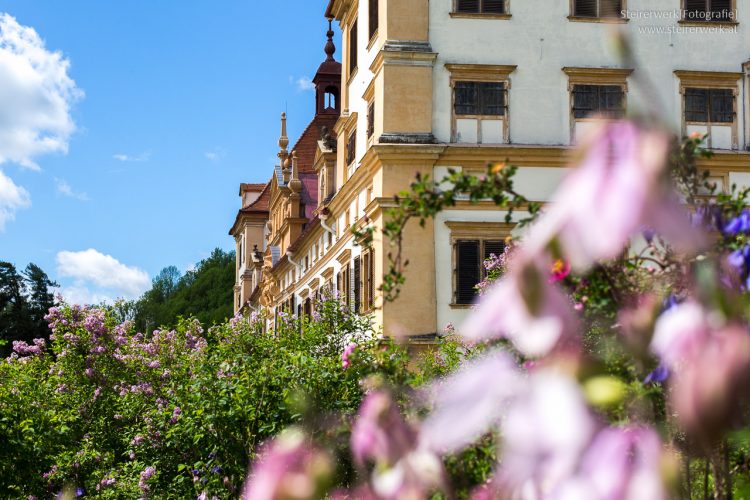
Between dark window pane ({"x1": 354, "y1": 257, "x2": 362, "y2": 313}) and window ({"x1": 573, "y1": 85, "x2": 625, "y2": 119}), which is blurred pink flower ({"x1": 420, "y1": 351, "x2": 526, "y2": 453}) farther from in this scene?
dark window pane ({"x1": 354, "y1": 257, "x2": 362, "y2": 313})

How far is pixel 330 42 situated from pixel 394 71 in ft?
109

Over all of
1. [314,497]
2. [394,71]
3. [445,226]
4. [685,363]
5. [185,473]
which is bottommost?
[185,473]

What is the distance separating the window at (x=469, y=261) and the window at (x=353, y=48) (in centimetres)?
770

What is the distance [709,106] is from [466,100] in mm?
6000

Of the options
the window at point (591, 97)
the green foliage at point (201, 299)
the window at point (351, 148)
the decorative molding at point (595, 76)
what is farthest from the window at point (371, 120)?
the green foliage at point (201, 299)

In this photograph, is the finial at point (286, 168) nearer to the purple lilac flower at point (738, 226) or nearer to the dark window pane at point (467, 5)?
the dark window pane at point (467, 5)

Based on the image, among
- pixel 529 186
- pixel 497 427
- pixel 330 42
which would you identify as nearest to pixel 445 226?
pixel 529 186

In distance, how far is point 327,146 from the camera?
35.7 metres

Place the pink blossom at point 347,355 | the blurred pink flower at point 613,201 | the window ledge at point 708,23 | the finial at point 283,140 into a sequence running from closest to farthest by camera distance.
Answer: the blurred pink flower at point 613,201 < the pink blossom at point 347,355 < the window ledge at point 708,23 < the finial at point 283,140

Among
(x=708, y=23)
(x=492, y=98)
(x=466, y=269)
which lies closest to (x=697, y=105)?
(x=708, y=23)

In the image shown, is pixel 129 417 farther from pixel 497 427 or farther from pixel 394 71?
pixel 497 427

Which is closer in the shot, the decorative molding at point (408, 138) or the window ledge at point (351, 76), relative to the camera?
the decorative molding at point (408, 138)

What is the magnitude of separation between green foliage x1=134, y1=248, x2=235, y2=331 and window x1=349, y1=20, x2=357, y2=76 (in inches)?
2561

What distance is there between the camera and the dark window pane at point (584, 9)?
26.9 m
